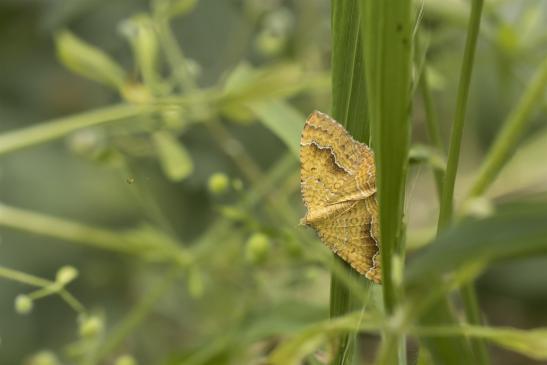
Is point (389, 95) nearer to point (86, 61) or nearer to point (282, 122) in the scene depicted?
point (282, 122)

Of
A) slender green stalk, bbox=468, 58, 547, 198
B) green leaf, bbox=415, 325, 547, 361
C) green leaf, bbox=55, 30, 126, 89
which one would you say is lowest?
green leaf, bbox=415, 325, 547, 361

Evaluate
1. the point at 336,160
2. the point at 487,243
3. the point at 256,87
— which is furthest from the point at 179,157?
the point at 487,243

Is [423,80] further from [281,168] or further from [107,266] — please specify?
[107,266]

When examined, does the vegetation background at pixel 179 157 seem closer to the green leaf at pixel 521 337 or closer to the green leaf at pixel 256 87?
the green leaf at pixel 256 87

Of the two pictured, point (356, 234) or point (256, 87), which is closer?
point (356, 234)

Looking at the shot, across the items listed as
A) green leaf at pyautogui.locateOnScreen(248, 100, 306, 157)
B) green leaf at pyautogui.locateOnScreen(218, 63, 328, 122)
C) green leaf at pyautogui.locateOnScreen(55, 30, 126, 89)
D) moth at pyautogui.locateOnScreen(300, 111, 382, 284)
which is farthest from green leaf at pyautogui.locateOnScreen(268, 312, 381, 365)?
green leaf at pyautogui.locateOnScreen(55, 30, 126, 89)

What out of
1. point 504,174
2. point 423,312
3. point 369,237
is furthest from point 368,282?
point 504,174

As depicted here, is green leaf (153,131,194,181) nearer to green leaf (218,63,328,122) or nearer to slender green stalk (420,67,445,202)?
green leaf (218,63,328,122)
